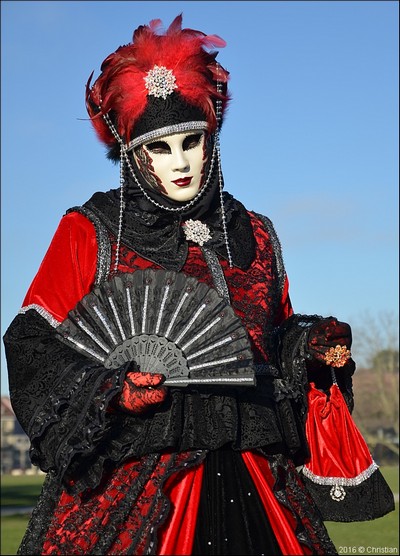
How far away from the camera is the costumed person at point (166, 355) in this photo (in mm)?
3443

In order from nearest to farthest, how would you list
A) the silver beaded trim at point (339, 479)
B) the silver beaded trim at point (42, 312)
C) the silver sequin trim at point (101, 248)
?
1. the silver beaded trim at point (42, 312)
2. the silver sequin trim at point (101, 248)
3. the silver beaded trim at point (339, 479)

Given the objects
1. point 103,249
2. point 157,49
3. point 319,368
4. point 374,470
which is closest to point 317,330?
point 319,368

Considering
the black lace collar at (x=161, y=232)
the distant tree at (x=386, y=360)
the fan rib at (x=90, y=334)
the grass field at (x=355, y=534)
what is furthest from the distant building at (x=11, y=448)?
the fan rib at (x=90, y=334)

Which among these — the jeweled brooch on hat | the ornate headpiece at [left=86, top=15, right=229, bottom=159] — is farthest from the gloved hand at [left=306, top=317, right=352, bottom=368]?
the jeweled brooch on hat

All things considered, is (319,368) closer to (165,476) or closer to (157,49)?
(165,476)

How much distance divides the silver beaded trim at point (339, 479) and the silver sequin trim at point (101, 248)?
102 centimetres

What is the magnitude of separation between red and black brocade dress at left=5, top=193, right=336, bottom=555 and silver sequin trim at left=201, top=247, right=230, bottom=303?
0.75ft

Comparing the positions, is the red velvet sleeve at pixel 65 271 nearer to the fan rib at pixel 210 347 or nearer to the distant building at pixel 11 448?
the fan rib at pixel 210 347

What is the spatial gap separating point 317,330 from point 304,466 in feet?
1.67

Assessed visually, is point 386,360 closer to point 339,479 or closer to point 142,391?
point 339,479

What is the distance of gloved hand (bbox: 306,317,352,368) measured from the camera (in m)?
3.88

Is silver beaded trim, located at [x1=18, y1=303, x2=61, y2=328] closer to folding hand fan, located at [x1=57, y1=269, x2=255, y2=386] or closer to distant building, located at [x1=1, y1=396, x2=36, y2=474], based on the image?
folding hand fan, located at [x1=57, y1=269, x2=255, y2=386]

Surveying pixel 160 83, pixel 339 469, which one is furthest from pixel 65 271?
pixel 339 469

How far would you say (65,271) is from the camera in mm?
3844
